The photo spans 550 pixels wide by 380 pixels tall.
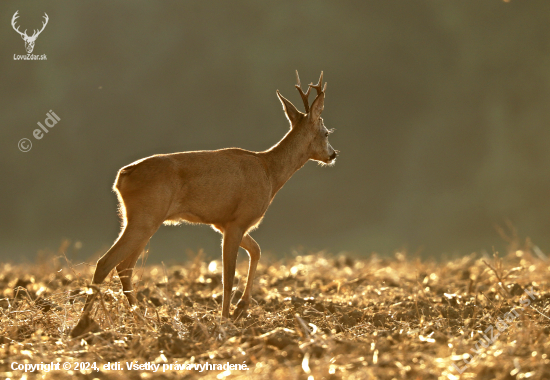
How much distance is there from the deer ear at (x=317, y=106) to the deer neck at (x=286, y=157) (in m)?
0.29

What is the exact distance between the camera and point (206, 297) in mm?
8711

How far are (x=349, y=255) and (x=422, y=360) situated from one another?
12332mm

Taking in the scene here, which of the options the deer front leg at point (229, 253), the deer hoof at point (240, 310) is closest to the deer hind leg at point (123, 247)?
the deer front leg at point (229, 253)

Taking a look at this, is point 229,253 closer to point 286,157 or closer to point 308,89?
point 286,157

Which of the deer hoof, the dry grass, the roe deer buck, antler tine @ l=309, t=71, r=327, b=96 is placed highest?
antler tine @ l=309, t=71, r=327, b=96

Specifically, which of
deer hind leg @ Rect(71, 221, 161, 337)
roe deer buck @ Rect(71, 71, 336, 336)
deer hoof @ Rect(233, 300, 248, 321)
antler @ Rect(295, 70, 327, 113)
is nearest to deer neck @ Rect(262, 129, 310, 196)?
roe deer buck @ Rect(71, 71, 336, 336)

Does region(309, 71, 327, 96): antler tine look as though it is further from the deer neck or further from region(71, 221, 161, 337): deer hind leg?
region(71, 221, 161, 337): deer hind leg

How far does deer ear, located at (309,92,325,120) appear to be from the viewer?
322 inches

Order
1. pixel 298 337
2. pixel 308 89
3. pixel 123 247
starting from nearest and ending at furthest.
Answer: pixel 298 337 < pixel 123 247 < pixel 308 89

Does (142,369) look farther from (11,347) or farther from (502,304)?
(502,304)

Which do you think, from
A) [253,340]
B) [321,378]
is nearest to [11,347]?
[253,340]

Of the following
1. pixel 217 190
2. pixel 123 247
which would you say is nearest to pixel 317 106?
pixel 217 190

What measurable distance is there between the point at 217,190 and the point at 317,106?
2.22 m

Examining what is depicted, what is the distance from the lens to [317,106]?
8.22 meters
